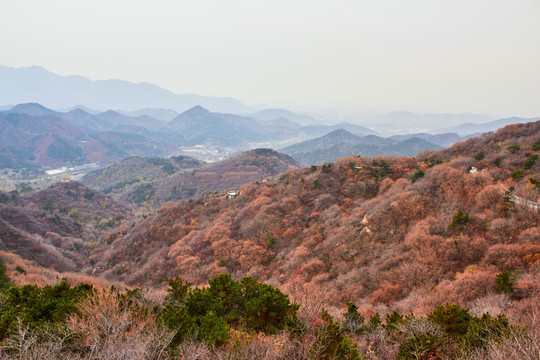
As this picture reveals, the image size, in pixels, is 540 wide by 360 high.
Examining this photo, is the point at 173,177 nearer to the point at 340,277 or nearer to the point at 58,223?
the point at 58,223

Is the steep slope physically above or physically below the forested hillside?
below

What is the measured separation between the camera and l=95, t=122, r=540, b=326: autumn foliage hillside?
57.9 feet

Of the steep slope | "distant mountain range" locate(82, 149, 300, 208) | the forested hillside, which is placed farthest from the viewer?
"distant mountain range" locate(82, 149, 300, 208)

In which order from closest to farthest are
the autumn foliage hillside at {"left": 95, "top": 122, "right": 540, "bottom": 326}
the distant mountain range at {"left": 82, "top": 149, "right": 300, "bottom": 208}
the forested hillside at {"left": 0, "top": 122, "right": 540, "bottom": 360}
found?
the forested hillside at {"left": 0, "top": 122, "right": 540, "bottom": 360}
the autumn foliage hillside at {"left": 95, "top": 122, "right": 540, "bottom": 326}
the distant mountain range at {"left": 82, "top": 149, "right": 300, "bottom": 208}

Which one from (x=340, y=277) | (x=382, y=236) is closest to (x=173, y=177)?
(x=382, y=236)

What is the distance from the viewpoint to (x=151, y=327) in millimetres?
11711

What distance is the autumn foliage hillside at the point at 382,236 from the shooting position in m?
17.6

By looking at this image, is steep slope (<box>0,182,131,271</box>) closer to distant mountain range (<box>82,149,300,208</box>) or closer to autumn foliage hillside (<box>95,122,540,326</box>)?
autumn foliage hillside (<box>95,122,540,326</box>)

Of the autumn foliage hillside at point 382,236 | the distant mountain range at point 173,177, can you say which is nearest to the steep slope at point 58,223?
the autumn foliage hillside at point 382,236

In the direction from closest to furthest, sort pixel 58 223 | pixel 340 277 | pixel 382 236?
pixel 340 277
pixel 382 236
pixel 58 223

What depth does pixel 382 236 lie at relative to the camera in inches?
1089

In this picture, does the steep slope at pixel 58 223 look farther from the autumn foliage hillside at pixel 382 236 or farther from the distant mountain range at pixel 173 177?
the distant mountain range at pixel 173 177

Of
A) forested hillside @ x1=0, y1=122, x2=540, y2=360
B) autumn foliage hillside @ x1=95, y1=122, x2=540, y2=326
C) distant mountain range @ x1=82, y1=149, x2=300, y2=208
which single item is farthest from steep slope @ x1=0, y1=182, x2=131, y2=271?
distant mountain range @ x1=82, y1=149, x2=300, y2=208

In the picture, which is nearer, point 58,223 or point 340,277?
point 340,277
